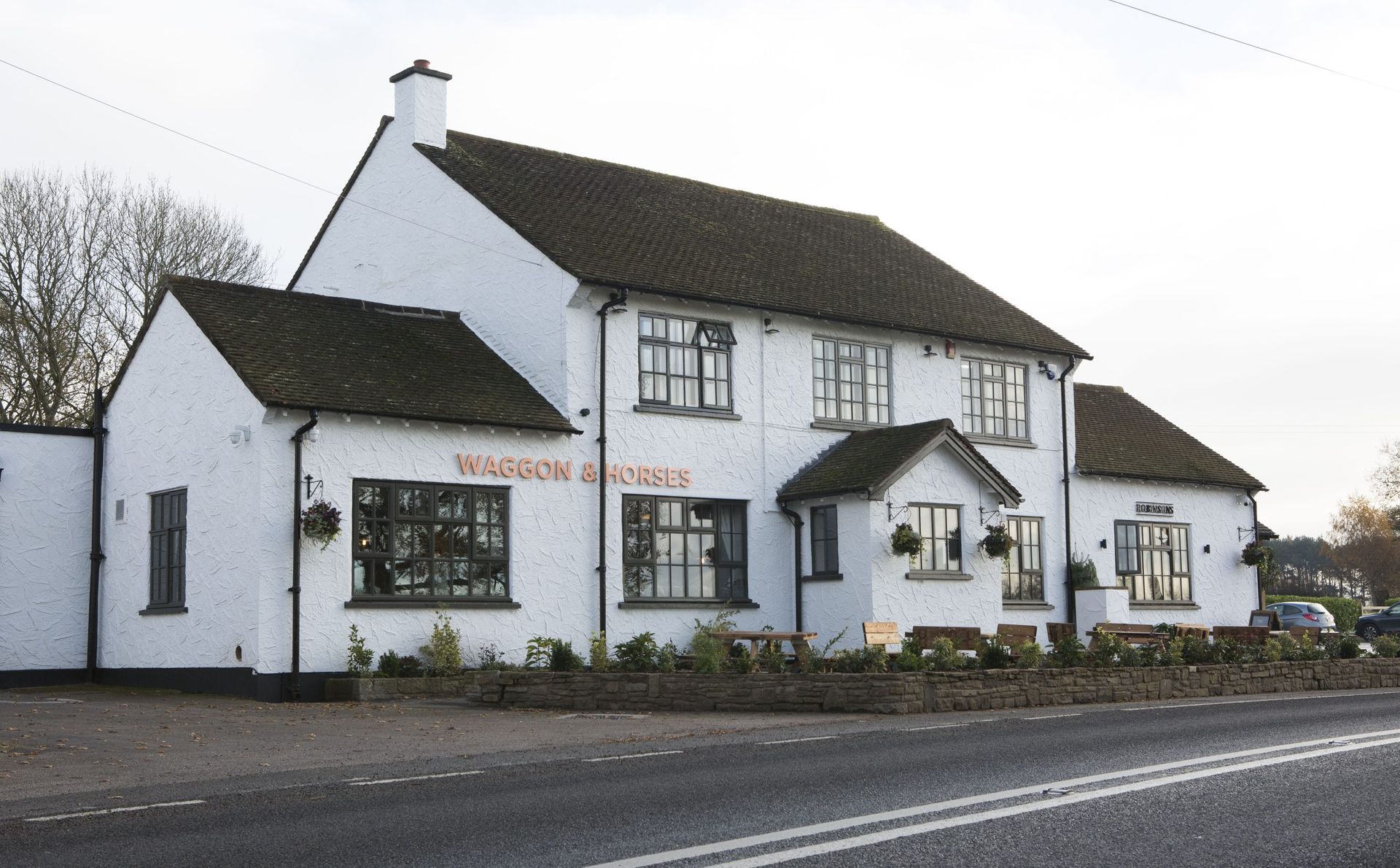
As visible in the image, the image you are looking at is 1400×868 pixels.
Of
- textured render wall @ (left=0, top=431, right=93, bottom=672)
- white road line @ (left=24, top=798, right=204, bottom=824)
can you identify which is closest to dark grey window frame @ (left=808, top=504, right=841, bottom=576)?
textured render wall @ (left=0, top=431, right=93, bottom=672)

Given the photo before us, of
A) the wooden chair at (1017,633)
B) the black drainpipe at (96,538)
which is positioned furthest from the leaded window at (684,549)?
the black drainpipe at (96,538)

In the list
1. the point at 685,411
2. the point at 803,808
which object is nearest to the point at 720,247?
the point at 685,411

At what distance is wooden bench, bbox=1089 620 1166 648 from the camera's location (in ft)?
73.6

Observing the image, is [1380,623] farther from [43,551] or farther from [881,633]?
[43,551]

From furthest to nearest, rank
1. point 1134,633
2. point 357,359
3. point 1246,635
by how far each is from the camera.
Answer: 1. point 1134,633
2. point 1246,635
3. point 357,359

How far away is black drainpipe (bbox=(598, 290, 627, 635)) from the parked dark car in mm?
32887

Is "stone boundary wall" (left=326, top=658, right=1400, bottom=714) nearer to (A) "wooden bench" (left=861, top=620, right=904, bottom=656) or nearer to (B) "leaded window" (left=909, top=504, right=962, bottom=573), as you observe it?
(A) "wooden bench" (left=861, top=620, right=904, bottom=656)

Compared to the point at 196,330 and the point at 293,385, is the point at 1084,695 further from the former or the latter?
the point at 196,330

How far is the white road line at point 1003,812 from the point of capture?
23.4 feet

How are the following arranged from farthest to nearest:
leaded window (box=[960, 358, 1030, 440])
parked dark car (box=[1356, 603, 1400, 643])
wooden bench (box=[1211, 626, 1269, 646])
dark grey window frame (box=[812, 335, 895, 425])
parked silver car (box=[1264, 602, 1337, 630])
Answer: parked dark car (box=[1356, 603, 1400, 643])
parked silver car (box=[1264, 602, 1337, 630])
leaded window (box=[960, 358, 1030, 440])
dark grey window frame (box=[812, 335, 895, 425])
wooden bench (box=[1211, 626, 1269, 646])

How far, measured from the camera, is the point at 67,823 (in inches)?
351

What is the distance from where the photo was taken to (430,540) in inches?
854

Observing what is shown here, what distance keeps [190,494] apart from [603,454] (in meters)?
6.24

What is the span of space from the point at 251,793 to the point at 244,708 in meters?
8.78
